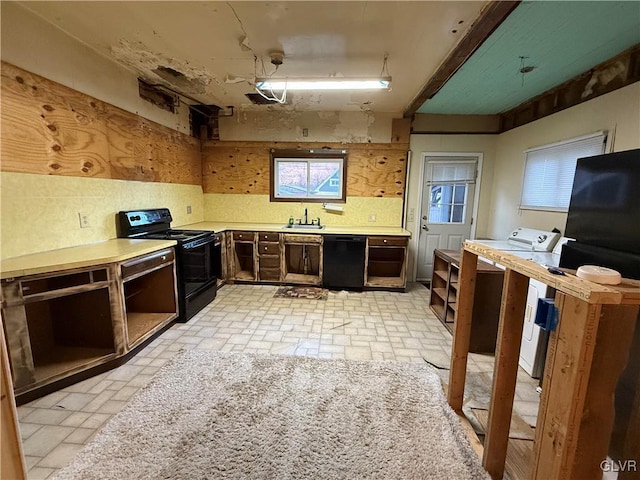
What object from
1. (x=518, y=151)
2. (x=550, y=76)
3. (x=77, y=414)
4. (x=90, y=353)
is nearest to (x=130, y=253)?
(x=90, y=353)

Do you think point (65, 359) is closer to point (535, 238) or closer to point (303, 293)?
point (303, 293)

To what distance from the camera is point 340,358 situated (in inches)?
99.1

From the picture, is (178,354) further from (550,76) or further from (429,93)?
(550,76)

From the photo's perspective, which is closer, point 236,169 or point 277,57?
point 277,57

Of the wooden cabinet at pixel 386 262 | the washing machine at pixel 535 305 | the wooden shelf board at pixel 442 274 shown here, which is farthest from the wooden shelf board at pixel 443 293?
the washing machine at pixel 535 305

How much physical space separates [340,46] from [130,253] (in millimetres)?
2602

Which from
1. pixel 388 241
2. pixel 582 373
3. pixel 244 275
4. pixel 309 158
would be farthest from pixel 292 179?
pixel 582 373

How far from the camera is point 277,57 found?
2.70m

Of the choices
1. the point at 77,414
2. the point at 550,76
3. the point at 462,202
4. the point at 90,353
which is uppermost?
the point at 550,76

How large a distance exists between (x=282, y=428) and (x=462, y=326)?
133cm

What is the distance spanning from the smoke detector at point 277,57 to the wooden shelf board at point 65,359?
302 cm

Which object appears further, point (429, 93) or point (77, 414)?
point (429, 93)

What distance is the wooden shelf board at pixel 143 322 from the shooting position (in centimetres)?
261

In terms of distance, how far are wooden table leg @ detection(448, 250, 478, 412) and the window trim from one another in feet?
10.3
